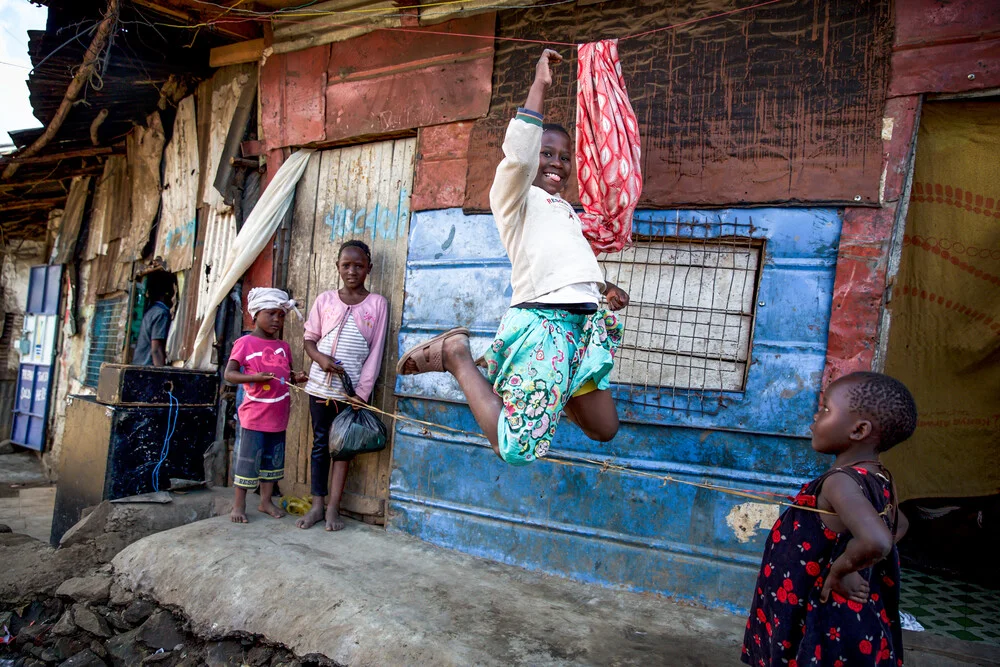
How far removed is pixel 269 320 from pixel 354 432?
1.08m

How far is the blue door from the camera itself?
962cm

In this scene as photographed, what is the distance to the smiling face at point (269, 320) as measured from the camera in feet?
15.4

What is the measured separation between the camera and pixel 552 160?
9.46 ft

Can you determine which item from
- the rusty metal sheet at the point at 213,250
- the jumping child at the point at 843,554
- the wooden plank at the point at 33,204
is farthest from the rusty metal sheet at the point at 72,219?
the jumping child at the point at 843,554

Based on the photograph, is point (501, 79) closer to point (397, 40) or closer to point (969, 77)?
point (397, 40)

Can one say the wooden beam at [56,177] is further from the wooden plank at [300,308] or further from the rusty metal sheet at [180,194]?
the wooden plank at [300,308]

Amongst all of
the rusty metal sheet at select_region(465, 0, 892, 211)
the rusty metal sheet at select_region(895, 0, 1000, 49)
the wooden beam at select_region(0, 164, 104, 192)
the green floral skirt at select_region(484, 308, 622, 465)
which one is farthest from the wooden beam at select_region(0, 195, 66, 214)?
the rusty metal sheet at select_region(895, 0, 1000, 49)

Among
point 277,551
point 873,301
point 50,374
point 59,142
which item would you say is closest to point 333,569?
point 277,551

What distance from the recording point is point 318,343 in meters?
4.60

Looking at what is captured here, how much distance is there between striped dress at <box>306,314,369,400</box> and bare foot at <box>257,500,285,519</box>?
847 millimetres

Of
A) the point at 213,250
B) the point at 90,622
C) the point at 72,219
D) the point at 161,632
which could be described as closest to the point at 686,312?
the point at 161,632

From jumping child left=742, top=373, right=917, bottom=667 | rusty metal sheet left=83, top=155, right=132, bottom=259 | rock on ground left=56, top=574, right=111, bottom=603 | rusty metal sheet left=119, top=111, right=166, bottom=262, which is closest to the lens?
jumping child left=742, top=373, right=917, bottom=667

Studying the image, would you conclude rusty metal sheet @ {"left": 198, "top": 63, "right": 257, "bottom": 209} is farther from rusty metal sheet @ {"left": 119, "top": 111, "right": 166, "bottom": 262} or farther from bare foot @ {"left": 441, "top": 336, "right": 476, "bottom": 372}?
bare foot @ {"left": 441, "top": 336, "right": 476, "bottom": 372}

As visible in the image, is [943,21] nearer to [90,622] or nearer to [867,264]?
[867,264]
